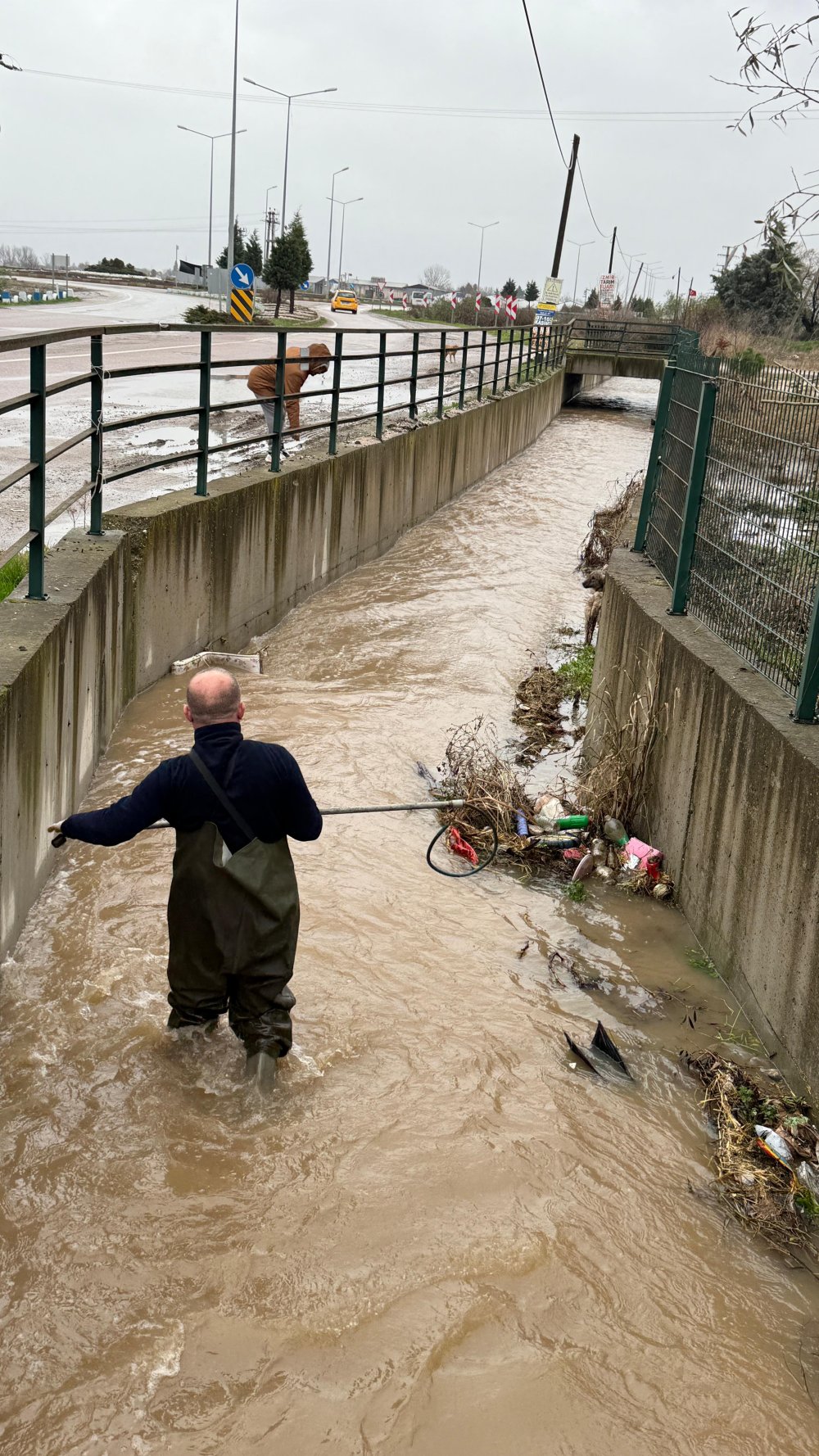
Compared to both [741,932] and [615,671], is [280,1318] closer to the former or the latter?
[741,932]

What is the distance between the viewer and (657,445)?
8297mm

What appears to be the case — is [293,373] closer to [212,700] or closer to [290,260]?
[212,700]

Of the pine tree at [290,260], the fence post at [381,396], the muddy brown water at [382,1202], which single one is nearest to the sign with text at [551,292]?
the pine tree at [290,260]

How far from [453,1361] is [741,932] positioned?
228 centimetres

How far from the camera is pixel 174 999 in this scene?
163 inches

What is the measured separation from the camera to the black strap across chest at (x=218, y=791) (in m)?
3.77

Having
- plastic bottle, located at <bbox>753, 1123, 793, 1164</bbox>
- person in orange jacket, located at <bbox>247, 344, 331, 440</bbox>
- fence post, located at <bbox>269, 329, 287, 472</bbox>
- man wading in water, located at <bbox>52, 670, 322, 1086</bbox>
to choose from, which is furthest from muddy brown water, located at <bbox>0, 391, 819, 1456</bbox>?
person in orange jacket, located at <bbox>247, 344, 331, 440</bbox>

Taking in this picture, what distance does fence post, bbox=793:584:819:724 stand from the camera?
184 inches

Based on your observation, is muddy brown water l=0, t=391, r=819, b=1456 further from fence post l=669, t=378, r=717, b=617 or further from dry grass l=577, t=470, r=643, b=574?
dry grass l=577, t=470, r=643, b=574

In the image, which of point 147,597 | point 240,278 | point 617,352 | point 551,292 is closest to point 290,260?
point 551,292

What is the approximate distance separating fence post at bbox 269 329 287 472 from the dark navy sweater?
6356mm

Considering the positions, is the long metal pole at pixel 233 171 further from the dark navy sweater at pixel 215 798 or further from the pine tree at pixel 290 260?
the dark navy sweater at pixel 215 798

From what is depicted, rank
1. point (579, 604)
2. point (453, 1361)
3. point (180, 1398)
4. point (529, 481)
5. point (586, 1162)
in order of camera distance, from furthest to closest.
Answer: point (529, 481)
point (579, 604)
point (586, 1162)
point (453, 1361)
point (180, 1398)

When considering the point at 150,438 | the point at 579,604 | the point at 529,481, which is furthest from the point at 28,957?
the point at 529,481
